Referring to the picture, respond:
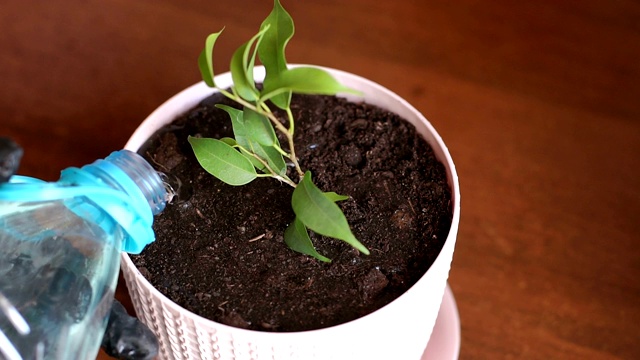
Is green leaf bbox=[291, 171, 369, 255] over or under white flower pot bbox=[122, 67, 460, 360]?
over

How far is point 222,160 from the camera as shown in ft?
1.56

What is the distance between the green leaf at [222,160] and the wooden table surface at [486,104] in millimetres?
259

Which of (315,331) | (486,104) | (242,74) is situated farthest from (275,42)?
(486,104)

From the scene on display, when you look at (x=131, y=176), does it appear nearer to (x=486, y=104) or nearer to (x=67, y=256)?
(x=67, y=256)

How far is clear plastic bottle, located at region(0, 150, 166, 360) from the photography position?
43 centimetres

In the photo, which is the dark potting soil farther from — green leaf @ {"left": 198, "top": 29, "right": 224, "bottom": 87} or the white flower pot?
green leaf @ {"left": 198, "top": 29, "right": 224, "bottom": 87}

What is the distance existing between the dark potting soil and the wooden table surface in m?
0.21

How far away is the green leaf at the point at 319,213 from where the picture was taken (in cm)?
42

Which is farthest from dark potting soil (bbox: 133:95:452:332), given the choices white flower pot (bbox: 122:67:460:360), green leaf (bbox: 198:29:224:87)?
green leaf (bbox: 198:29:224:87)

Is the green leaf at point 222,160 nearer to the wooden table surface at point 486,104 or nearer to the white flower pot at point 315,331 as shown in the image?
the white flower pot at point 315,331

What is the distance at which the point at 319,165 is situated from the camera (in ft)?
1.73

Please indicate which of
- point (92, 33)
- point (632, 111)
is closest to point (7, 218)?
point (92, 33)

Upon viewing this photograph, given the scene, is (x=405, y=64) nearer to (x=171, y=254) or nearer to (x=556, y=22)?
(x=556, y=22)

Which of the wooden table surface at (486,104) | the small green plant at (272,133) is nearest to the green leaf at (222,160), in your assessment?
the small green plant at (272,133)
